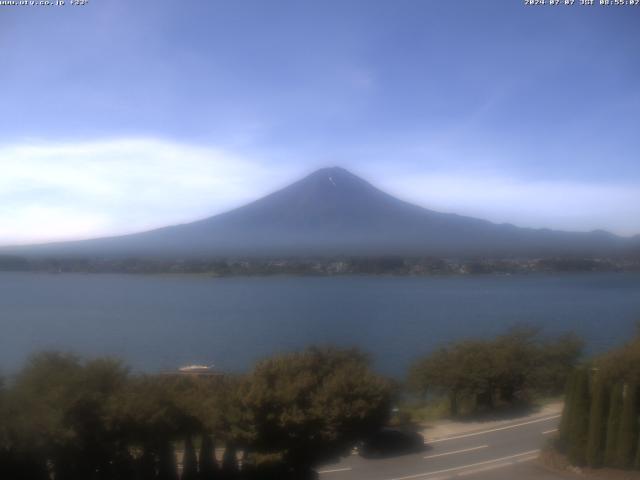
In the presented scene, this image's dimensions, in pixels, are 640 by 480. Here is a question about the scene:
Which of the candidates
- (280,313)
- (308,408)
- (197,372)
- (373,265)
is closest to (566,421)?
(308,408)

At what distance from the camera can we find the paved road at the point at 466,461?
25.9 ft

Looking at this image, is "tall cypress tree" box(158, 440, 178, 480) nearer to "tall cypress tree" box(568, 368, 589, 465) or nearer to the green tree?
the green tree

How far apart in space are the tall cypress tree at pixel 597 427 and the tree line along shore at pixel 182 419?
287cm

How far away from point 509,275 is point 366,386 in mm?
36589

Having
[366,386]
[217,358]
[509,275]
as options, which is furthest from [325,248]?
[366,386]

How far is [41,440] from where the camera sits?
18.8 ft

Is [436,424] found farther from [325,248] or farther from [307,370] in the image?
[325,248]

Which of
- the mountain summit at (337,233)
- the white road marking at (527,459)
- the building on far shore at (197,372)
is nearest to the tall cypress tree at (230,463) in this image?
the building on far shore at (197,372)

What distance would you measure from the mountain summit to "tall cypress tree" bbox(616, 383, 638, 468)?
32947 mm

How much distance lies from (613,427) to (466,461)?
2200 mm

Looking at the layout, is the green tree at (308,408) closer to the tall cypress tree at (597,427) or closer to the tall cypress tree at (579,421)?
the tall cypress tree at (579,421)

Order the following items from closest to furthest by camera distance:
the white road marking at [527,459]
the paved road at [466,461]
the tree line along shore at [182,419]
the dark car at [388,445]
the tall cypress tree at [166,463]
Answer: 1. the tree line along shore at [182,419]
2. the tall cypress tree at [166,463]
3. the paved road at [466,461]
4. the white road marking at [527,459]
5. the dark car at [388,445]

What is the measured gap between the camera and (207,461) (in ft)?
22.5

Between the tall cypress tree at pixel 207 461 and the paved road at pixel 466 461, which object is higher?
the tall cypress tree at pixel 207 461
